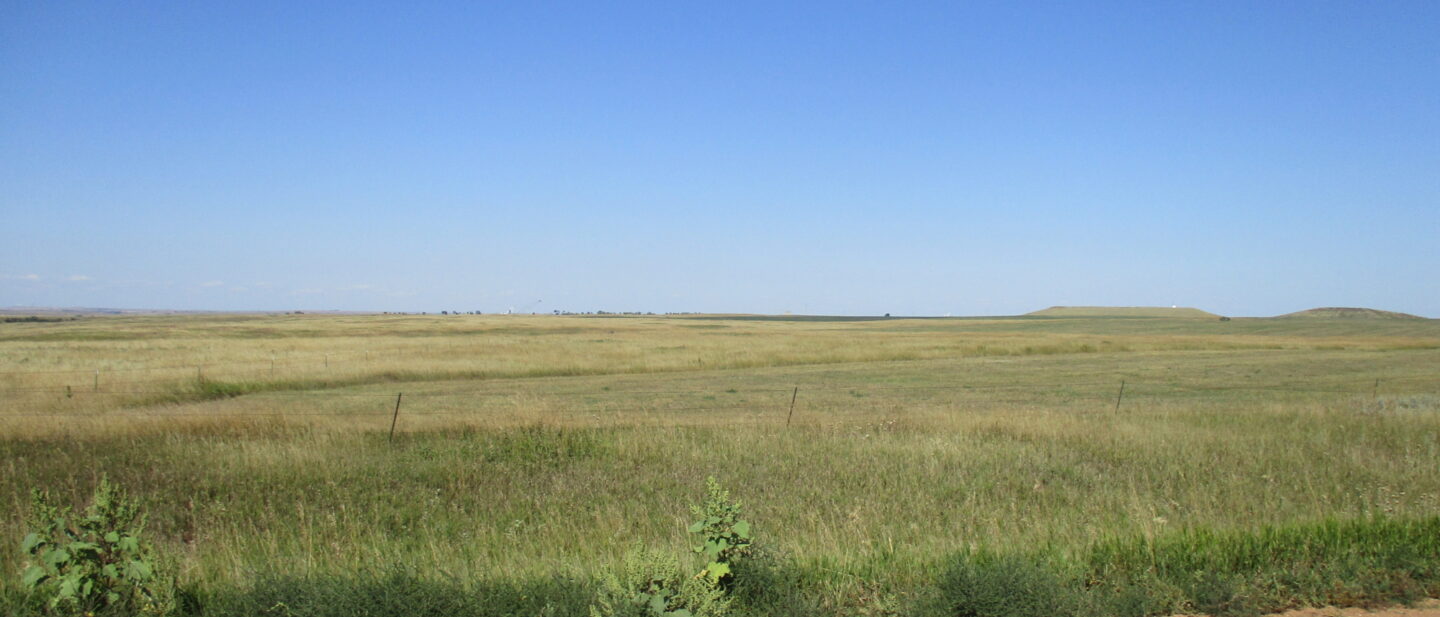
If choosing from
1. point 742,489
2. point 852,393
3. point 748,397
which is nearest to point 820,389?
point 852,393

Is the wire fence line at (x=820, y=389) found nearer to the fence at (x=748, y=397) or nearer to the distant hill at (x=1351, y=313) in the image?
the fence at (x=748, y=397)

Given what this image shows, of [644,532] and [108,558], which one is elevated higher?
[108,558]

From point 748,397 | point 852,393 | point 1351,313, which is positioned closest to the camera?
point 748,397

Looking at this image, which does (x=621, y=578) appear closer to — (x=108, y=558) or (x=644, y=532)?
(x=644, y=532)

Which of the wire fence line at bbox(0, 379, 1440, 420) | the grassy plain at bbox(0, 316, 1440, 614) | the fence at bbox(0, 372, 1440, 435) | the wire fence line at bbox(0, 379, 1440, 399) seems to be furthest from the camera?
the wire fence line at bbox(0, 379, 1440, 399)

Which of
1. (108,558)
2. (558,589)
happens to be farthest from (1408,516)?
(108,558)

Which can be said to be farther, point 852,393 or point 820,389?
point 820,389

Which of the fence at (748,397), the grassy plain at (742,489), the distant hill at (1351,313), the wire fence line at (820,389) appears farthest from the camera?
the distant hill at (1351,313)

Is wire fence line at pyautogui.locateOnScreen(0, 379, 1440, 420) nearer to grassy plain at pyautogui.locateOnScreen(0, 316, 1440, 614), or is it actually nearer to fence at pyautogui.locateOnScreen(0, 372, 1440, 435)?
fence at pyautogui.locateOnScreen(0, 372, 1440, 435)

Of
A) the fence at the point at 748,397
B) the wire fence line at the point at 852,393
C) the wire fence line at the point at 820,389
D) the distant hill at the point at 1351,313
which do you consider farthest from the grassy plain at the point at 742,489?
the distant hill at the point at 1351,313

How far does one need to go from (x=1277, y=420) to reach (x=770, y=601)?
46.4 ft

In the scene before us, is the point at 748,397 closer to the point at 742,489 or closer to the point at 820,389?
the point at 820,389

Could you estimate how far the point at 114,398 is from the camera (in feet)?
Answer: 78.7

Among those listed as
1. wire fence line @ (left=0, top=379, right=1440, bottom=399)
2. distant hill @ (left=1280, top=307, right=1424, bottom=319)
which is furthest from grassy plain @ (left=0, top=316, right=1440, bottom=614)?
distant hill @ (left=1280, top=307, right=1424, bottom=319)
